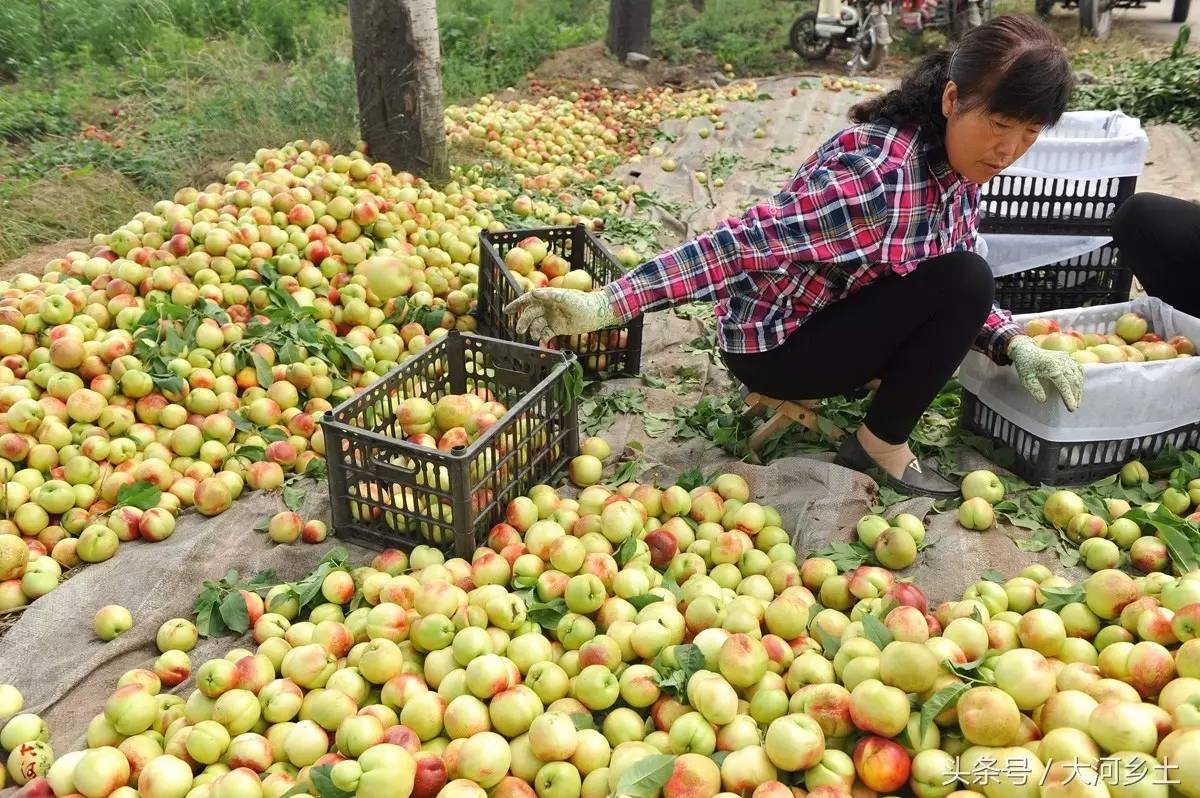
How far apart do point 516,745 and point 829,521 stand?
53.0 inches

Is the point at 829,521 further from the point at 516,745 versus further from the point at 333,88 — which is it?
the point at 333,88

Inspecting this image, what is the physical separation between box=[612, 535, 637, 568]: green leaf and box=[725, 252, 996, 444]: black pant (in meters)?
0.93

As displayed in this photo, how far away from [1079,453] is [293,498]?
2.77 m

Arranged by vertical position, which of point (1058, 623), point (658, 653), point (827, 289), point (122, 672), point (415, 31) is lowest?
point (122, 672)

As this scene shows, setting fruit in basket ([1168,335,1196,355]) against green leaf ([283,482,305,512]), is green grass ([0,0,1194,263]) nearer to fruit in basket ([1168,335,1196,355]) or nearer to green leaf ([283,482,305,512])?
green leaf ([283,482,305,512])

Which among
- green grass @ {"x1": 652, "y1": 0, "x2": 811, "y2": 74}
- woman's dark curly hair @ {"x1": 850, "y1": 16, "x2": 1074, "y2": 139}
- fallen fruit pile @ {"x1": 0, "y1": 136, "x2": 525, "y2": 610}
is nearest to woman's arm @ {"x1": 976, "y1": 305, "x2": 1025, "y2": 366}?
woman's dark curly hair @ {"x1": 850, "y1": 16, "x2": 1074, "y2": 139}

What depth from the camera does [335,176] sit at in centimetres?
519

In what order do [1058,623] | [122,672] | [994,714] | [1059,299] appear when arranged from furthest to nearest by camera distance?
[1059,299] < [122,672] < [1058,623] < [994,714]

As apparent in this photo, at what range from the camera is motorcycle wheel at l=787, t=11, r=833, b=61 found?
13047 mm

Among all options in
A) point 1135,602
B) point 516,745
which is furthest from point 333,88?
point 1135,602

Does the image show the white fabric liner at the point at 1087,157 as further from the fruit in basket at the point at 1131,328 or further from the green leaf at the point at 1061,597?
the green leaf at the point at 1061,597

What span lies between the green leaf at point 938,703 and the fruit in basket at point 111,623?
2.22 m

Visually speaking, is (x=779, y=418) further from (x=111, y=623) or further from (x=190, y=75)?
(x=190, y=75)

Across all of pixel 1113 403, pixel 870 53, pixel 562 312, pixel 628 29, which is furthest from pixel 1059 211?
pixel 870 53
